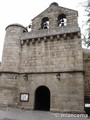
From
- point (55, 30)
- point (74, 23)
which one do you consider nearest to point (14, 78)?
point (55, 30)

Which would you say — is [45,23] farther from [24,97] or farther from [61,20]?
[24,97]

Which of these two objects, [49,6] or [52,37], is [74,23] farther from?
[49,6]

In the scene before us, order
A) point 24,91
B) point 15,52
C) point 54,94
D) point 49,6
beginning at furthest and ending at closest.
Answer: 1. point 49,6
2. point 15,52
3. point 24,91
4. point 54,94

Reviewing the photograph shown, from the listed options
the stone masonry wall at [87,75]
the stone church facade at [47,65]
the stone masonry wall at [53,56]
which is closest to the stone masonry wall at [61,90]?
the stone church facade at [47,65]

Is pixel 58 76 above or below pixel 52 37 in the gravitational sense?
below

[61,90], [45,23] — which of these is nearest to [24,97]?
[61,90]

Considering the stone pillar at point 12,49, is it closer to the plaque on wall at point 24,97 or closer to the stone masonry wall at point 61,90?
the stone masonry wall at point 61,90

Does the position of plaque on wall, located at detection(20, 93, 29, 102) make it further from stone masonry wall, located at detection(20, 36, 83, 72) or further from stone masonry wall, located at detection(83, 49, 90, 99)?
stone masonry wall, located at detection(83, 49, 90, 99)

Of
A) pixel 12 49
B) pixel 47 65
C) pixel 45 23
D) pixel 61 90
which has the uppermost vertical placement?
pixel 45 23

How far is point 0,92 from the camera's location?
1043cm

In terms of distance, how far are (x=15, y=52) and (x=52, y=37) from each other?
282 cm

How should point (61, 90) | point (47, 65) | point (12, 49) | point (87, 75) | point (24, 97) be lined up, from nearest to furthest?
point (61, 90) → point (24, 97) → point (47, 65) → point (12, 49) → point (87, 75)

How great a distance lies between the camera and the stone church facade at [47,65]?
31.0 feet

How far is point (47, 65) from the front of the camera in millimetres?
10391
